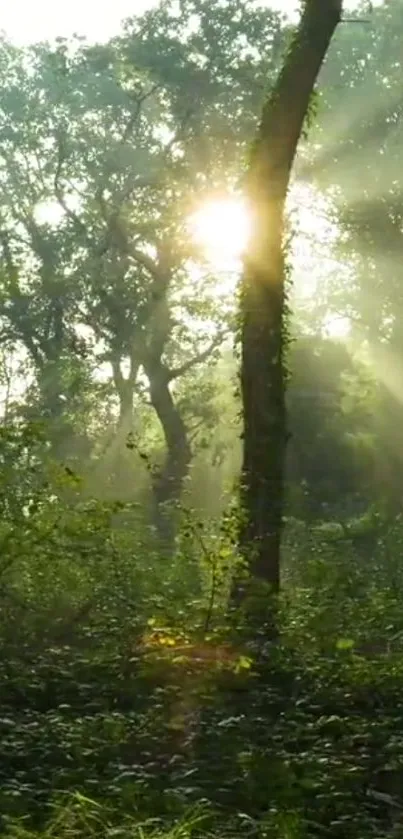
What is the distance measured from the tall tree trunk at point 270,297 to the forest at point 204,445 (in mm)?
26

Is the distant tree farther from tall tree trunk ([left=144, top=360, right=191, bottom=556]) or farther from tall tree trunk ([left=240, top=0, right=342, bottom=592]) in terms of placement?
tall tree trunk ([left=240, top=0, right=342, bottom=592])

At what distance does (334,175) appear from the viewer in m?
41.7

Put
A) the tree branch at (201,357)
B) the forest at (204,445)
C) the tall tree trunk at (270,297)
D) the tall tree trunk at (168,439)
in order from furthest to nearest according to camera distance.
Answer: the tree branch at (201,357), the tall tree trunk at (168,439), the tall tree trunk at (270,297), the forest at (204,445)

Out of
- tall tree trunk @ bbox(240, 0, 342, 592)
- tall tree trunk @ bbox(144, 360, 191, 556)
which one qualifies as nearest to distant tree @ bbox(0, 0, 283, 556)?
tall tree trunk @ bbox(144, 360, 191, 556)

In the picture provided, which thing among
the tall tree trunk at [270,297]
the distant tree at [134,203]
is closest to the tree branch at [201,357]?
the distant tree at [134,203]

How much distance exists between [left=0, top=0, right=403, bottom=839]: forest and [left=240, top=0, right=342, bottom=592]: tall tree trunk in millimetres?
26

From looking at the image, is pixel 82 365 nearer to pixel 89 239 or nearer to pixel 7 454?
pixel 89 239

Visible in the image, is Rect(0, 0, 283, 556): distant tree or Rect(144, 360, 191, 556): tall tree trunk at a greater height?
Rect(0, 0, 283, 556): distant tree

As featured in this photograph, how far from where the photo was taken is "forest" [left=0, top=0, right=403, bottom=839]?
641 cm

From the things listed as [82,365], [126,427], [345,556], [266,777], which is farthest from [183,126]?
[266,777]

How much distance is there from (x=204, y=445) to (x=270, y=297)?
78.8 ft

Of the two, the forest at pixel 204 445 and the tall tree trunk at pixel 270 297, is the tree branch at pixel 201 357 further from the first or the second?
the tall tree trunk at pixel 270 297

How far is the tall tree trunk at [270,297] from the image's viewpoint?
1134cm

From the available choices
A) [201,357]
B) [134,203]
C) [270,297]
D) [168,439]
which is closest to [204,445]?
[168,439]
